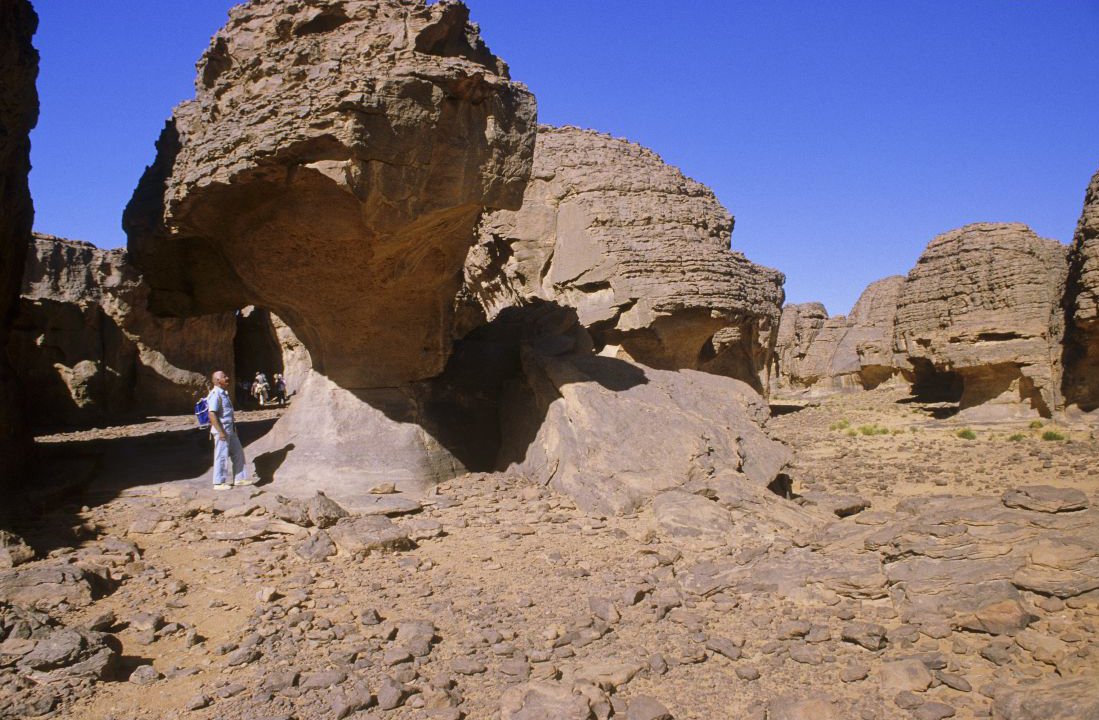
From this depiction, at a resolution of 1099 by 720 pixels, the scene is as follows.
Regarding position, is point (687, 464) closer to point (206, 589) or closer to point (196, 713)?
point (206, 589)

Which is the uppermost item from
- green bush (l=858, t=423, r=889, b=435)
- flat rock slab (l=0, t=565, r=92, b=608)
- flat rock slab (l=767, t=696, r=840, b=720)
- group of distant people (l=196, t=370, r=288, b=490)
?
group of distant people (l=196, t=370, r=288, b=490)

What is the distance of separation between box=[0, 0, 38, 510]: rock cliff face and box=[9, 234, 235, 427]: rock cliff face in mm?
5721

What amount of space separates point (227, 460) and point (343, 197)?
222 cm

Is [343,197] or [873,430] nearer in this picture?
[343,197]

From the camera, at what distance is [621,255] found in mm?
9664

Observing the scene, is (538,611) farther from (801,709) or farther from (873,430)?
(873,430)

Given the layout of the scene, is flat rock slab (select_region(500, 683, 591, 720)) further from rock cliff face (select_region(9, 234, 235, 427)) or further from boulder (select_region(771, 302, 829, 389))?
boulder (select_region(771, 302, 829, 389))

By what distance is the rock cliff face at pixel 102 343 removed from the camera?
11.4 metres

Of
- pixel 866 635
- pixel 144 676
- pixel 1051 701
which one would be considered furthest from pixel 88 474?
pixel 1051 701

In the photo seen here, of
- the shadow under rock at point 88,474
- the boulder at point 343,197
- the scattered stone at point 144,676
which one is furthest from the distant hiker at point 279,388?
the scattered stone at point 144,676

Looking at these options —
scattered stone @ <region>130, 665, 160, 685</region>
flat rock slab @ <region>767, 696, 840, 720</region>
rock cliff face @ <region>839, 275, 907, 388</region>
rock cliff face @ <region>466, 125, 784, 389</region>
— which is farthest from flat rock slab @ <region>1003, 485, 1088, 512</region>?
rock cliff face @ <region>839, 275, 907, 388</region>

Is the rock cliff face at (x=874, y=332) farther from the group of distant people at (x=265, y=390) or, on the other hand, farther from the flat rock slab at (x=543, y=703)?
the flat rock slab at (x=543, y=703)

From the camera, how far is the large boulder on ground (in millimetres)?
13516

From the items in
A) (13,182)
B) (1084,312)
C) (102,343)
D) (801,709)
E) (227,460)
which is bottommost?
(801,709)
